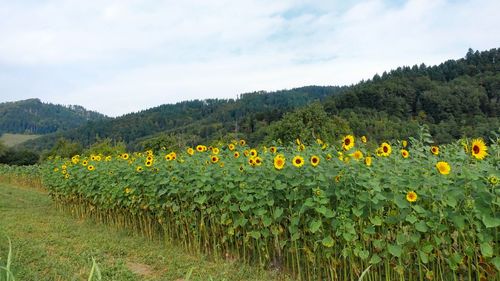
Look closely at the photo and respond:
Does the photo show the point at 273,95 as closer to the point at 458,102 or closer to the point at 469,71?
the point at 469,71

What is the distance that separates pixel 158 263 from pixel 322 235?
91.8 inches

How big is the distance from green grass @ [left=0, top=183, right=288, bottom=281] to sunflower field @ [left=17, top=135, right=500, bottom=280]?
0.29 meters

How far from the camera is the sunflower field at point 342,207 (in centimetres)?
313

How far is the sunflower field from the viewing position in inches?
123

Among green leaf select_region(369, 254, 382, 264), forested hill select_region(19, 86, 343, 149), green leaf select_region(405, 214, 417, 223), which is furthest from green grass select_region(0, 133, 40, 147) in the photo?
green leaf select_region(405, 214, 417, 223)

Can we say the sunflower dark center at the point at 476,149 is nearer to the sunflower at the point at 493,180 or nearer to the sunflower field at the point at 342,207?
the sunflower field at the point at 342,207

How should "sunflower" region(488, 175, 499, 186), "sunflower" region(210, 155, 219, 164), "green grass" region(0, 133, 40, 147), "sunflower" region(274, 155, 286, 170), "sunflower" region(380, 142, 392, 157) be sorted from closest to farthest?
1. "sunflower" region(488, 175, 499, 186)
2. "sunflower" region(380, 142, 392, 157)
3. "sunflower" region(274, 155, 286, 170)
4. "sunflower" region(210, 155, 219, 164)
5. "green grass" region(0, 133, 40, 147)

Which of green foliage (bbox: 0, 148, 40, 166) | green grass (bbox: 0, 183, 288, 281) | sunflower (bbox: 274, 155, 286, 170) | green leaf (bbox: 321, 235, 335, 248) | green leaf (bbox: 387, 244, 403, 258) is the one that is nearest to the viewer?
green leaf (bbox: 387, 244, 403, 258)

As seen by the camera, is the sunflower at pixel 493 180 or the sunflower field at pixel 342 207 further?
the sunflower field at pixel 342 207

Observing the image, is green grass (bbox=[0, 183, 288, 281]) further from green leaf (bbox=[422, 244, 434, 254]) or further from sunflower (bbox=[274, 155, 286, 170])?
green leaf (bbox=[422, 244, 434, 254])

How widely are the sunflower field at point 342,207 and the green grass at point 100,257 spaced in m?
0.29

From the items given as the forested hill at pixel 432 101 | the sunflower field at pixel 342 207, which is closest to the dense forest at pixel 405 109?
the forested hill at pixel 432 101

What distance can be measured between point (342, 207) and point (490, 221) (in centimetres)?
121

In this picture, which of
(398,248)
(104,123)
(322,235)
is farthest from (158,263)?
(104,123)
